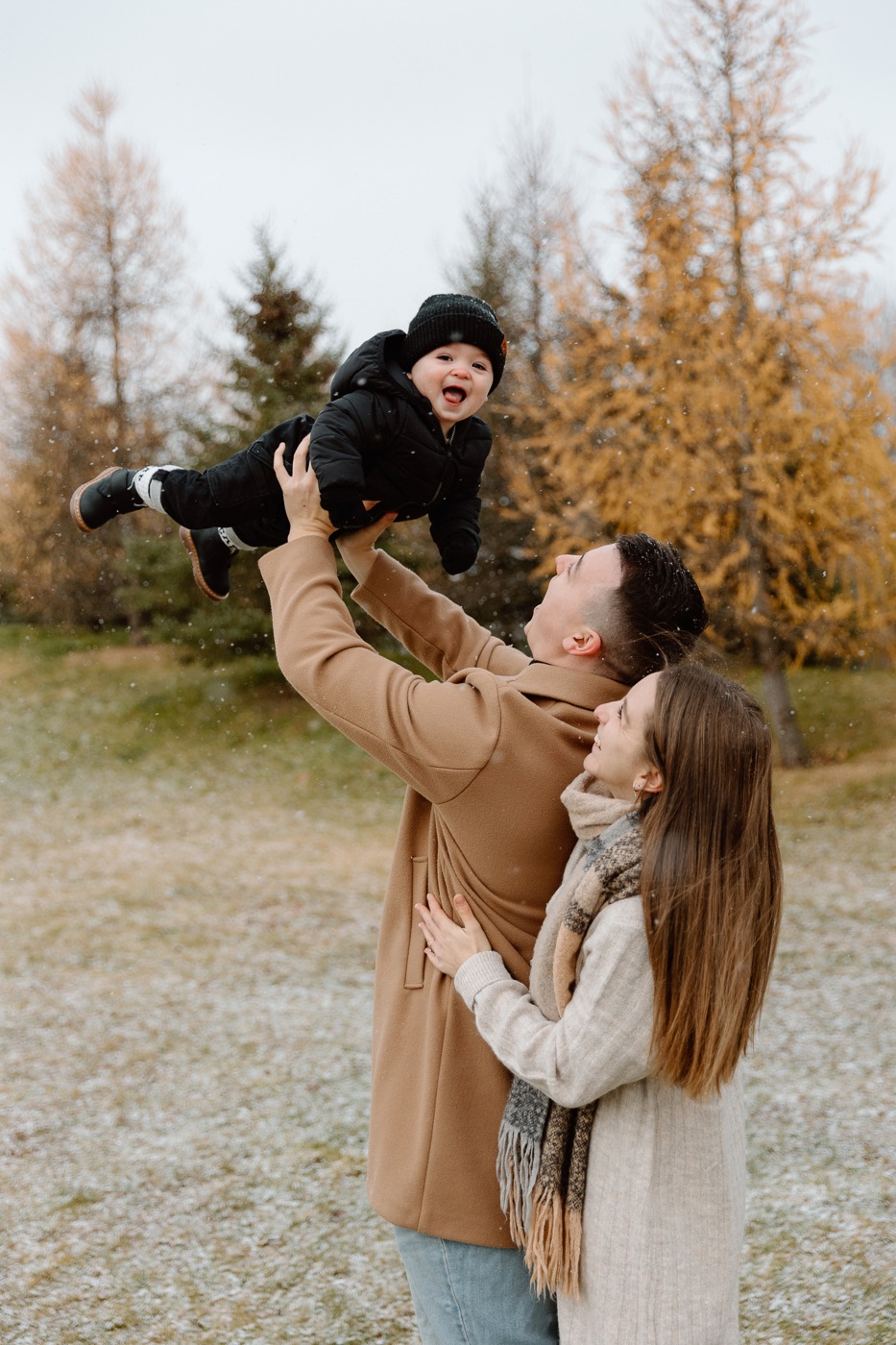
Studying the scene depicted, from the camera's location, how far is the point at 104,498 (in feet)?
8.40

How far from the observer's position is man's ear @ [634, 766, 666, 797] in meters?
1.47

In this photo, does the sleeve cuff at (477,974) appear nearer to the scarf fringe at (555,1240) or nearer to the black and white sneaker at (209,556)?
the scarf fringe at (555,1240)

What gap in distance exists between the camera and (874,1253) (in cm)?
398

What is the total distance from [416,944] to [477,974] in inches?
5.9

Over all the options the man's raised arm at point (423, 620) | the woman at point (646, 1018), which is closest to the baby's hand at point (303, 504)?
the man's raised arm at point (423, 620)

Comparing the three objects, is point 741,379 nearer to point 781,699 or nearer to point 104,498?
point 781,699

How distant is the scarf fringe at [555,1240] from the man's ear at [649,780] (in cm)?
56

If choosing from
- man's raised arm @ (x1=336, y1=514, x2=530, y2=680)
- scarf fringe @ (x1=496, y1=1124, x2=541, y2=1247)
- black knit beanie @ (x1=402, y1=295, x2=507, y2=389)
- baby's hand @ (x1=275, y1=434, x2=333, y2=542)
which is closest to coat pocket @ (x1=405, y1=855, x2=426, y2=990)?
scarf fringe @ (x1=496, y1=1124, x2=541, y2=1247)

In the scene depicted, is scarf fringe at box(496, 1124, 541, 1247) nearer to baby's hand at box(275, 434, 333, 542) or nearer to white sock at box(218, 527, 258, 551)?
baby's hand at box(275, 434, 333, 542)

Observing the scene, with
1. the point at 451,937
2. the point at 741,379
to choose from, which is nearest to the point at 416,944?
the point at 451,937

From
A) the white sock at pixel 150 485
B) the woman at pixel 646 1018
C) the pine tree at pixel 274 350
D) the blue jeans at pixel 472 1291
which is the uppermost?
the pine tree at pixel 274 350

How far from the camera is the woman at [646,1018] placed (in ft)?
4.62

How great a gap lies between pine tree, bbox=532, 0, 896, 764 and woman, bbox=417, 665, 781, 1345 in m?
10.2

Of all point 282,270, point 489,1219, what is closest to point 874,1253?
point 489,1219
